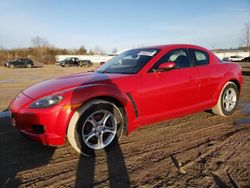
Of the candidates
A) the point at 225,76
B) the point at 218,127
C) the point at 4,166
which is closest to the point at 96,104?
the point at 4,166

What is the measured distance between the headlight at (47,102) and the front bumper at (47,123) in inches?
2.5

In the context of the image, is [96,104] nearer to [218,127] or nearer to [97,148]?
[97,148]

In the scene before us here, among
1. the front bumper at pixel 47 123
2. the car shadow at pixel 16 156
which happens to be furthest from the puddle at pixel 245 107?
the car shadow at pixel 16 156

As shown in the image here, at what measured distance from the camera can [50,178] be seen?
3057 millimetres

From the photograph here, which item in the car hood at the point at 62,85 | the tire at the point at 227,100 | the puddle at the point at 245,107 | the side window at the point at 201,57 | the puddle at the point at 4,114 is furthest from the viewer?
the puddle at the point at 245,107

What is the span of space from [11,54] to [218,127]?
58.8 metres

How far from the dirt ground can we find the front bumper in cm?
32

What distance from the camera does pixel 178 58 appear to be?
4.82m

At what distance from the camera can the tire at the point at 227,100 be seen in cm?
549

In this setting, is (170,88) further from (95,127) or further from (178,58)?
(95,127)

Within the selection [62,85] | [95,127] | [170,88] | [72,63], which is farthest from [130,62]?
[72,63]

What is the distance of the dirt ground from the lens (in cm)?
296

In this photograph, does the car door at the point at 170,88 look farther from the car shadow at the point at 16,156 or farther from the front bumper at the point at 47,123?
the car shadow at the point at 16,156

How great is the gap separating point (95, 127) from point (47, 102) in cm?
77
